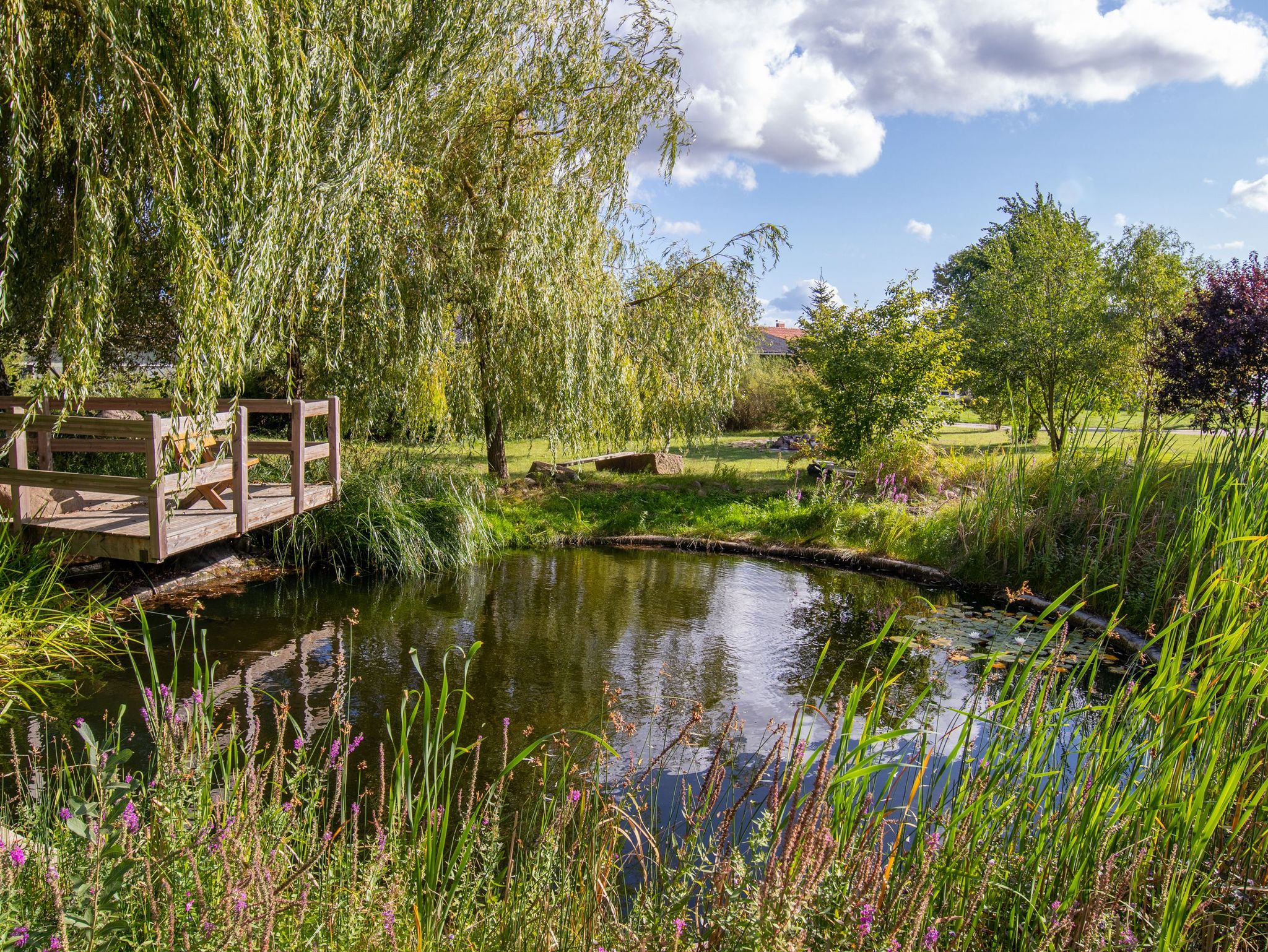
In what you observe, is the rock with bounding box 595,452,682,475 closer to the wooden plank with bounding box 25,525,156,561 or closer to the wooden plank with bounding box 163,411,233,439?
the wooden plank with bounding box 163,411,233,439

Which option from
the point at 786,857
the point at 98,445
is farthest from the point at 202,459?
the point at 786,857

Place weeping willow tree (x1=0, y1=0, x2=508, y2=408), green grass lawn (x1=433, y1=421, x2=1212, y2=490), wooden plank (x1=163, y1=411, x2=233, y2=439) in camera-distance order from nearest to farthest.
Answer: weeping willow tree (x1=0, y1=0, x2=508, y2=408) < wooden plank (x1=163, y1=411, x2=233, y2=439) < green grass lawn (x1=433, y1=421, x2=1212, y2=490)

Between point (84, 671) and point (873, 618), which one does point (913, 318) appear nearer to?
point (873, 618)

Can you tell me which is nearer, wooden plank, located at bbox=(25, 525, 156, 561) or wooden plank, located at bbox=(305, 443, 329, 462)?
wooden plank, located at bbox=(25, 525, 156, 561)

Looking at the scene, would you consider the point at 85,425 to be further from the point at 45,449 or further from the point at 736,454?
the point at 736,454

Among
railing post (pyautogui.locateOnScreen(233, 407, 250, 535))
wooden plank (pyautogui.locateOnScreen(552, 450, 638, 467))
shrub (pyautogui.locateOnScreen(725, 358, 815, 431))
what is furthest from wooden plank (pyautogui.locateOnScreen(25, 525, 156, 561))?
shrub (pyautogui.locateOnScreen(725, 358, 815, 431))

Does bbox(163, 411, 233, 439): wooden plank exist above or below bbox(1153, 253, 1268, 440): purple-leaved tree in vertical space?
below

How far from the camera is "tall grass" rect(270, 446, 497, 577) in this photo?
9102 mm

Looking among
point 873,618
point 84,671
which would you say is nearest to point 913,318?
point 873,618

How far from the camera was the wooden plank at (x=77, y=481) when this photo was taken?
6.08 m

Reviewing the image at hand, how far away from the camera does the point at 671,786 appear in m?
4.60

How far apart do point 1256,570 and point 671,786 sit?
2803mm

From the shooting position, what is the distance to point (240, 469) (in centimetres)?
680

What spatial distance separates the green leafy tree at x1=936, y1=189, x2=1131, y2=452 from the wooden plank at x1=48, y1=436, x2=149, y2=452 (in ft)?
44.4
